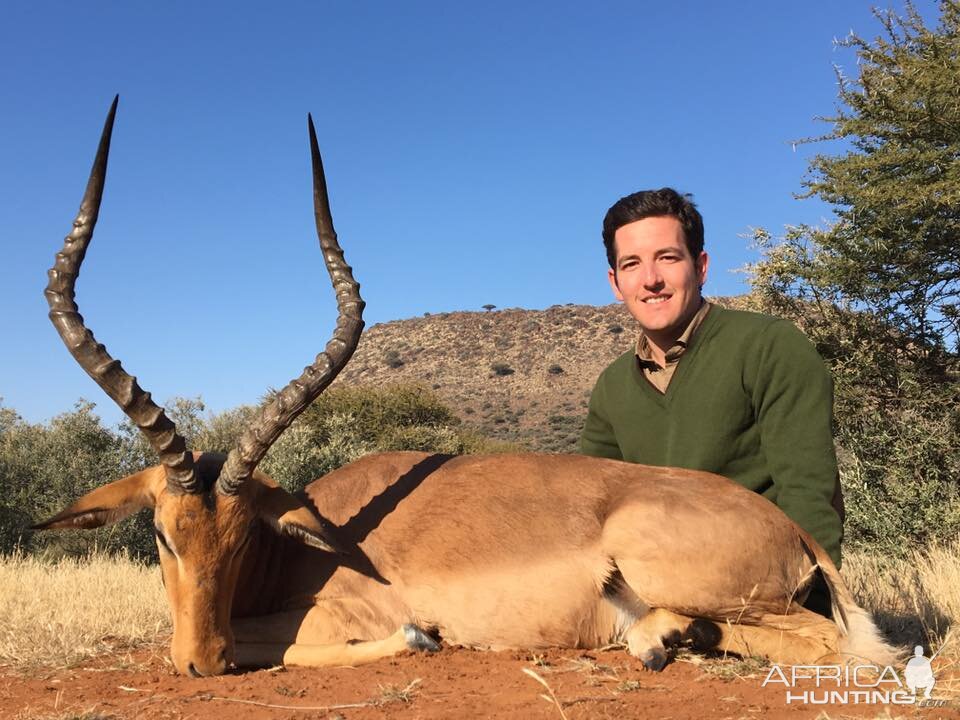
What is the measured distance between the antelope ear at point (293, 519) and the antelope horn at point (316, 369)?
0.27 metres

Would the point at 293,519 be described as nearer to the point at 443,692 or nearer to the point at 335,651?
the point at 335,651

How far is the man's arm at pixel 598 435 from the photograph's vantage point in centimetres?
596

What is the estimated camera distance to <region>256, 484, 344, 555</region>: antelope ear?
15.0 feet

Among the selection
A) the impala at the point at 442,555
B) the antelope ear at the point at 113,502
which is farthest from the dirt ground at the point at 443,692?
the antelope ear at the point at 113,502

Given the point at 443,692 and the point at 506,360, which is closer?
the point at 443,692

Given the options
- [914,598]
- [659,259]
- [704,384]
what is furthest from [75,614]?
[914,598]

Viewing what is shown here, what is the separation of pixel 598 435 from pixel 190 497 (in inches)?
111

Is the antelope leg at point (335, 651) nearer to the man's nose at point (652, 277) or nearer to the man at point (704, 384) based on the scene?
the man at point (704, 384)

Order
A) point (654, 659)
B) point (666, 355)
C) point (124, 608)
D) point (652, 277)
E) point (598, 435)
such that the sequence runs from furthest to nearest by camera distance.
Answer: point (124, 608), point (598, 435), point (666, 355), point (652, 277), point (654, 659)

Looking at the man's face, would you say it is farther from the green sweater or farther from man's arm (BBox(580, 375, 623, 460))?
man's arm (BBox(580, 375, 623, 460))

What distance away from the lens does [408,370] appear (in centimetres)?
4778

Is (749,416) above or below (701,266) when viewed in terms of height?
below

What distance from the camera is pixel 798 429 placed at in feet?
15.3

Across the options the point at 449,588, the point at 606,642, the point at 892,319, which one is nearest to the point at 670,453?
the point at 606,642
